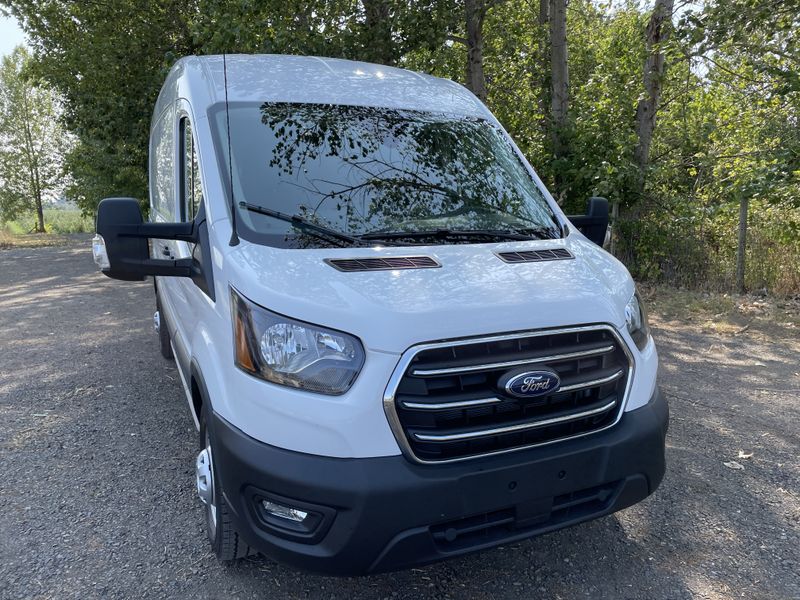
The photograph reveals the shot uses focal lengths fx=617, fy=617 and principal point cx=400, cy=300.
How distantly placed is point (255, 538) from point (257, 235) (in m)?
1.21

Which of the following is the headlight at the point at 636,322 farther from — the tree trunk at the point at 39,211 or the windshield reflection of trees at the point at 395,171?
the tree trunk at the point at 39,211

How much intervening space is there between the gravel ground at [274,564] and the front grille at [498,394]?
2.80 ft

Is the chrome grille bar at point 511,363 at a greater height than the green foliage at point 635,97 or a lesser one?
lesser

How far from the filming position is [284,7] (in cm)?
990

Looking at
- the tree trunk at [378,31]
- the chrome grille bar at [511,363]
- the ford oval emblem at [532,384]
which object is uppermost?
the tree trunk at [378,31]

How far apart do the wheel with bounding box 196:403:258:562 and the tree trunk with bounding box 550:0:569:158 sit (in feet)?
28.9

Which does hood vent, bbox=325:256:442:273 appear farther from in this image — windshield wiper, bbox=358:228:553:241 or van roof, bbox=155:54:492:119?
van roof, bbox=155:54:492:119

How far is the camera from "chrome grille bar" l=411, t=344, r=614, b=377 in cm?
217

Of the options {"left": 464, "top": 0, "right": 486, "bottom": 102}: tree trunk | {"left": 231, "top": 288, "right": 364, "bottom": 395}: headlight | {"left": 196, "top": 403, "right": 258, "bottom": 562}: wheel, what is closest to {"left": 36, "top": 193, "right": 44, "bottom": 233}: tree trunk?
{"left": 464, "top": 0, "right": 486, "bottom": 102}: tree trunk

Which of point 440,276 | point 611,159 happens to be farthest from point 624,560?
point 611,159

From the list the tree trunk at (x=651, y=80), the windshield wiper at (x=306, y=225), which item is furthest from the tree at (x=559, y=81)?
the windshield wiper at (x=306, y=225)

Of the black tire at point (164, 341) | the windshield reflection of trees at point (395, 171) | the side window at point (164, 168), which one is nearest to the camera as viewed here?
the windshield reflection of trees at point (395, 171)

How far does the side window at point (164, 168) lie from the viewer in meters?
4.06

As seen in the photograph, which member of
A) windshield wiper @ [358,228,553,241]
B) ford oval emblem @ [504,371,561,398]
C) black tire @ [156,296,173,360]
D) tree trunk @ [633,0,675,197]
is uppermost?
tree trunk @ [633,0,675,197]
